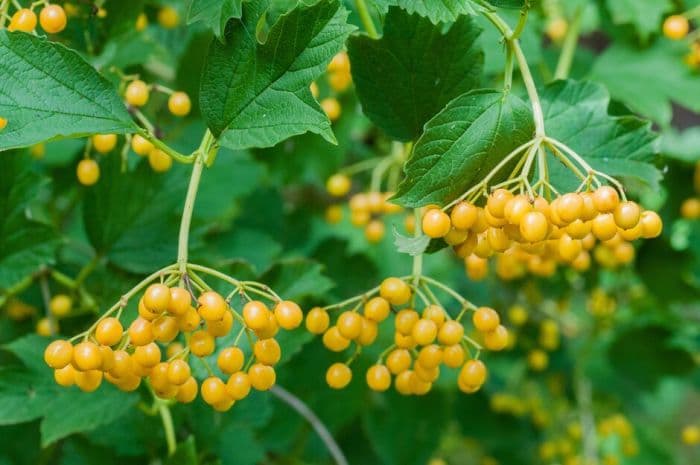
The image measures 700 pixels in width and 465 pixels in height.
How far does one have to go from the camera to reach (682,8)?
179 centimetres

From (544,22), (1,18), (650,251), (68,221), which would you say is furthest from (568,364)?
(1,18)

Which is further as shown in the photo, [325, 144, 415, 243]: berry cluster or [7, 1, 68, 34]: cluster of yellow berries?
[325, 144, 415, 243]: berry cluster

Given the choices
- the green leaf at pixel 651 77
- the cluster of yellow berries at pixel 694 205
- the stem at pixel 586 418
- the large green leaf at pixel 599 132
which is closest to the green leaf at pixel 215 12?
the large green leaf at pixel 599 132

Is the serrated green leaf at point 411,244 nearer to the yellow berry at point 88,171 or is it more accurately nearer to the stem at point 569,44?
the yellow berry at point 88,171

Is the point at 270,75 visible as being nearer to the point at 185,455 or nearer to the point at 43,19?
the point at 43,19

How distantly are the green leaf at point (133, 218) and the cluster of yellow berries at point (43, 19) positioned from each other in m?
0.32

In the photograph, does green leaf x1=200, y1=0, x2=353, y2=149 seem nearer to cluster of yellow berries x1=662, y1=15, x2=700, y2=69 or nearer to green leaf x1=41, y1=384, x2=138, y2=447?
green leaf x1=41, y1=384, x2=138, y2=447

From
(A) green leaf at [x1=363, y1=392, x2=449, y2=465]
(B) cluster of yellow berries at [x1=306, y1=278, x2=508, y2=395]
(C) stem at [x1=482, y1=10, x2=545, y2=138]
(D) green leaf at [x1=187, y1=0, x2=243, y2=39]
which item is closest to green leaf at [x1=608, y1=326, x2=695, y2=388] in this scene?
(A) green leaf at [x1=363, y1=392, x2=449, y2=465]

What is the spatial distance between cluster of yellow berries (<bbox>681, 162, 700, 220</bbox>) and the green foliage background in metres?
0.02

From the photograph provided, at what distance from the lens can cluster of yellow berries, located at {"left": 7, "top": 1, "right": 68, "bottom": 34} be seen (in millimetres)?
1024

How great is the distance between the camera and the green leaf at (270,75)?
94 cm

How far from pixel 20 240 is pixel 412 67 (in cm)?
66

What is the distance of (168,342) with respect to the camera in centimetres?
91

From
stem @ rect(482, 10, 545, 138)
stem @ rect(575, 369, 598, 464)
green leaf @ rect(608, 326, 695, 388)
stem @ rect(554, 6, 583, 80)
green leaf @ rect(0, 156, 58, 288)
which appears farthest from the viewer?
green leaf @ rect(608, 326, 695, 388)
